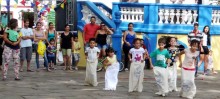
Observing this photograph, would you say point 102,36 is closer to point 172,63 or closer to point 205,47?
point 205,47

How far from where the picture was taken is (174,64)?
1127 centimetres

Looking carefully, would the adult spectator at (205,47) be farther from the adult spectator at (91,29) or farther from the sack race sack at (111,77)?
the sack race sack at (111,77)

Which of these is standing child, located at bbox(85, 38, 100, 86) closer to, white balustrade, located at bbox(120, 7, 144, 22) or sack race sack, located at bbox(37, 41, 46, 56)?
sack race sack, located at bbox(37, 41, 46, 56)

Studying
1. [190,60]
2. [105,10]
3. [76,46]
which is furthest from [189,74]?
[105,10]

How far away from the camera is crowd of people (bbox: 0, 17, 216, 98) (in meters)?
10.5

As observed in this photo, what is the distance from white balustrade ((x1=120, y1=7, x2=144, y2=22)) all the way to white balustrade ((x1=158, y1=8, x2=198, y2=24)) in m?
0.71

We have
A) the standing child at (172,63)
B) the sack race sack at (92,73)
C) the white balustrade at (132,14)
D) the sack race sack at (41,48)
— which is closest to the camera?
the standing child at (172,63)

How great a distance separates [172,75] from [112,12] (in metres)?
6.69

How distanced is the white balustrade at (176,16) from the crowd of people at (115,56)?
5.22 feet

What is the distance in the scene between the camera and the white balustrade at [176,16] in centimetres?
1684

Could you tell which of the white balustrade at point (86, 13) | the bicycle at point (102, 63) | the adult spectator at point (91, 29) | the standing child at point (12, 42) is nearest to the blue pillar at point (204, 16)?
the bicycle at point (102, 63)

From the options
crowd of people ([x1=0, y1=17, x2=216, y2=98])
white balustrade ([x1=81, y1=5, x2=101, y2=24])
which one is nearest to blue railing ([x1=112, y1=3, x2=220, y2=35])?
white balustrade ([x1=81, y1=5, x2=101, y2=24])

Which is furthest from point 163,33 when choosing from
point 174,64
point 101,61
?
point 174,64

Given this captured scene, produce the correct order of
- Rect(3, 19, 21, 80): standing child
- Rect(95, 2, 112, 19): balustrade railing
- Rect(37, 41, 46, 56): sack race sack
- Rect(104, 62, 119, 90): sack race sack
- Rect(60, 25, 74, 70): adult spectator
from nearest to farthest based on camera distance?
1. Rect(104, 62, 119, 90): sack race sack
2. Rect(3, 19, 21, 80): standing child
3. Rect(37, 41, 46, 56): sack race sack
4. Rect(60, 25, 74, 70): adult spectator
5. Rect(95, 2, 112, 19): balustrade railing
